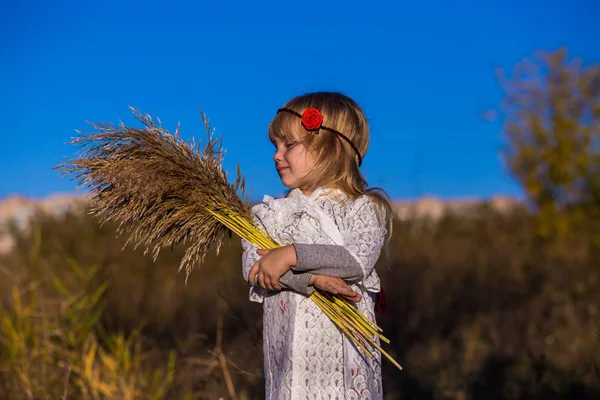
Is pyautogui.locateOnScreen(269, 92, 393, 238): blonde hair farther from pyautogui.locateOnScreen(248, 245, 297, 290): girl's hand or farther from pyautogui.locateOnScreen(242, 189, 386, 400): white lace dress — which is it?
pyautogui.locateOnScreen(248, 245, 297, 290): girl's hand

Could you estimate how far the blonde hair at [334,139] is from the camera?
9.17 feet

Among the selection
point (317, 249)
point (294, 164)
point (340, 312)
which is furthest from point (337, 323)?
point (294, 164)

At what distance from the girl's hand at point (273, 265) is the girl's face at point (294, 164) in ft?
1.10

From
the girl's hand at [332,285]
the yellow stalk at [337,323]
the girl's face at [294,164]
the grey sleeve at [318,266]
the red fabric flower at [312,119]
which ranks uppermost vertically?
the red fabric flower at [312,119]

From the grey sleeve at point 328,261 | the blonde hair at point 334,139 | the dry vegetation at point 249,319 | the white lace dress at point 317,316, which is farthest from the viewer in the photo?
the dry vegetation at point 249,319

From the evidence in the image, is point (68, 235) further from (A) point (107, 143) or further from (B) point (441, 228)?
(A) point (107, 143)

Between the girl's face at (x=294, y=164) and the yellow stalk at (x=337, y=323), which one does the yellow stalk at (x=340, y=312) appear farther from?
the girl's face at (x=294, y=164)

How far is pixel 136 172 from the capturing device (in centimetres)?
257

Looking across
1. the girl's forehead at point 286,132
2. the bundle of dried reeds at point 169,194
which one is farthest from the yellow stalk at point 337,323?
the girl's forehead at point 286,132

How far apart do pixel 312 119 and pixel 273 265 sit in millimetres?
571

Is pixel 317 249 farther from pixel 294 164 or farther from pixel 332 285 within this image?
pixel 294 164

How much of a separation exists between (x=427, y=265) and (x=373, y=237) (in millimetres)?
6536

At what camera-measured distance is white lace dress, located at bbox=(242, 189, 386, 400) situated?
Answer: 2637 mm

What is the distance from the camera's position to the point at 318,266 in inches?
99.0
